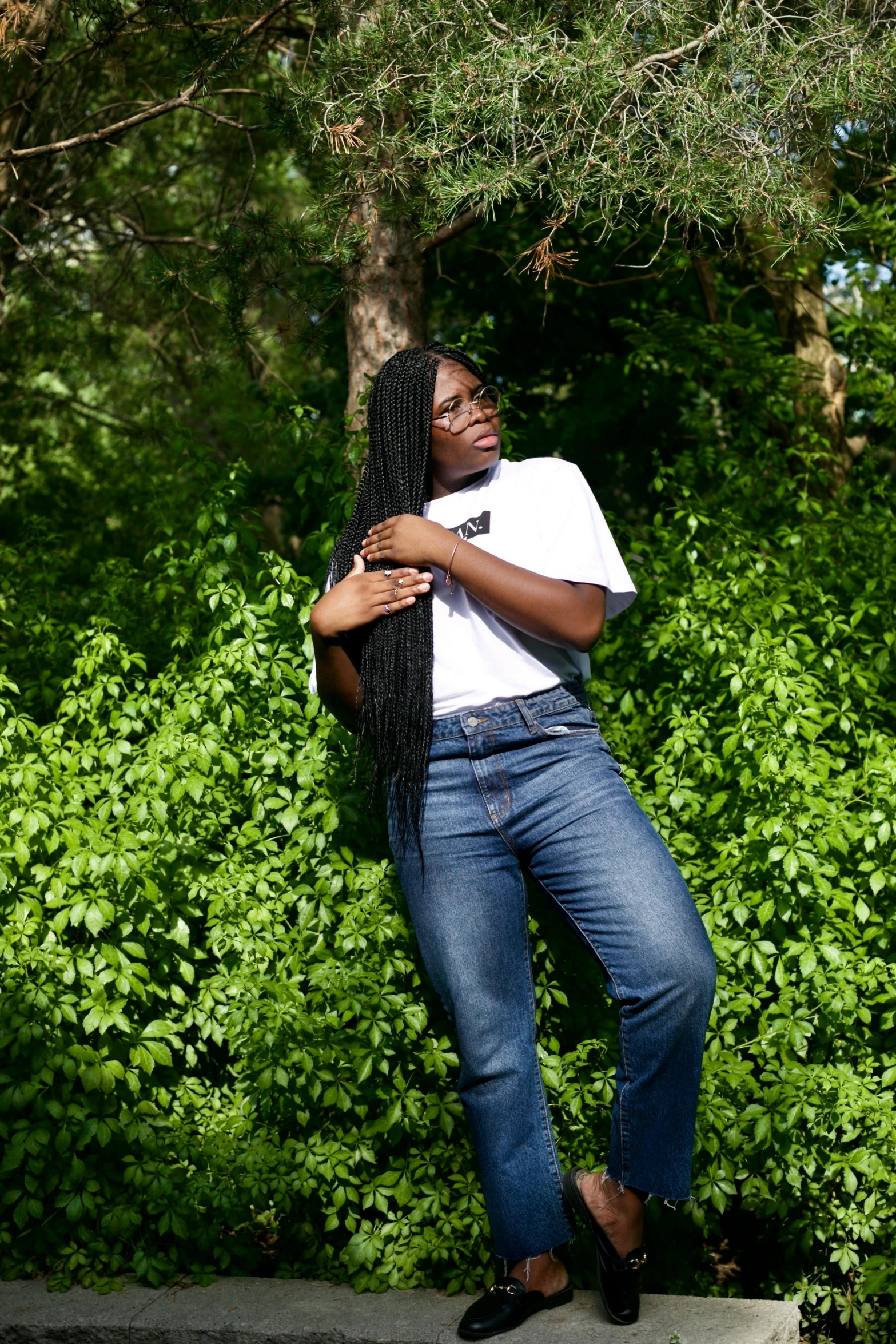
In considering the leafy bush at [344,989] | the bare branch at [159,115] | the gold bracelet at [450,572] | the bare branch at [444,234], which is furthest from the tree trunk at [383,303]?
the gold bracelet at [450,572]

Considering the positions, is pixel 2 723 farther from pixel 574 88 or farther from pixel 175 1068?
pixel 574 88

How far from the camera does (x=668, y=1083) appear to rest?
2.43m

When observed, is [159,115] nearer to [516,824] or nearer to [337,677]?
[337,677]

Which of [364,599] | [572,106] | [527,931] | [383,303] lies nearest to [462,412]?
[364,599]

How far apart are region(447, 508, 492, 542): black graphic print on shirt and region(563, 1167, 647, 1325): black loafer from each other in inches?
52.5

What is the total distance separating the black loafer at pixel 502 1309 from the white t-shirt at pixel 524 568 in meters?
1.18

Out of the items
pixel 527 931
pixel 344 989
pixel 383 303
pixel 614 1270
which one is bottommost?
pixel 614 1270

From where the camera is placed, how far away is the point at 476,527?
276 cm

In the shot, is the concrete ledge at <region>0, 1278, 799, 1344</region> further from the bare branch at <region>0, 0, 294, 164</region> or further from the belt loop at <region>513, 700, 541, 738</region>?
the bare branch at <region>0, 0, 294, 164</region>

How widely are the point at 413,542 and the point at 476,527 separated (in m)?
0.18

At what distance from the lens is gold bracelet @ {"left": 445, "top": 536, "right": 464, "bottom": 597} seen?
259 cm

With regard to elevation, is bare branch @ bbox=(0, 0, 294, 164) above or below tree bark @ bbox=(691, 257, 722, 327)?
above

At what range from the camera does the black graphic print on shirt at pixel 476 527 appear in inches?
108

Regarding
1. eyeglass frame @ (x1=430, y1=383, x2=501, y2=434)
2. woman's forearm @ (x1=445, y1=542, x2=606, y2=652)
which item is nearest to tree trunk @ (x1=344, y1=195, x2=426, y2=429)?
eyeglass frame @ (x1=430, y1=383, x2=501, y2=434)
